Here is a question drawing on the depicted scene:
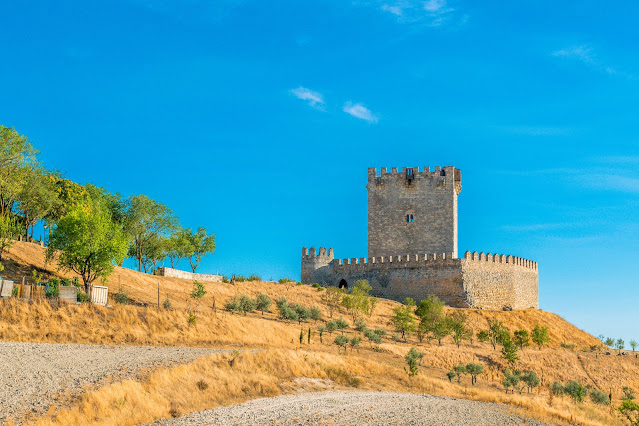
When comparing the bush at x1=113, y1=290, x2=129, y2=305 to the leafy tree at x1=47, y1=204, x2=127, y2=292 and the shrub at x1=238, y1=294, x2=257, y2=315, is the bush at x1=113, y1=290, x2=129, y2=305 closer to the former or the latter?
the leafy tree at x1=47, y1=204, x2=127, y2=292

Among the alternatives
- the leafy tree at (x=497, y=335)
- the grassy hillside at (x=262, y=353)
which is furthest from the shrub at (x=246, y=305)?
the leafy tree at (x=497, y=335)

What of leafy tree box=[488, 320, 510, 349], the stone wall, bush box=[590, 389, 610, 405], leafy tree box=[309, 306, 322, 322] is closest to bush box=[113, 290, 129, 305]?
leafy tree box=[309, 306, 322, 322]

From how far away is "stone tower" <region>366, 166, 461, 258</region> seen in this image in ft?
200

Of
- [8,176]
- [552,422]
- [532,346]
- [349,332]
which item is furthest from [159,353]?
[532,346]

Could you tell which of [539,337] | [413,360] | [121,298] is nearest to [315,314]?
[121,298]

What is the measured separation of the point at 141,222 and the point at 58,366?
138ft

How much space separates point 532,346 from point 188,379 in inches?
1407

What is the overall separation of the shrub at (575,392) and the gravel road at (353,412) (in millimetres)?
10653

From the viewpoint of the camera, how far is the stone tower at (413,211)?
61.0m

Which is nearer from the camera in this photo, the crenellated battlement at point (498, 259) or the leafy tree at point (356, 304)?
the leafy tree at point (356, 304)

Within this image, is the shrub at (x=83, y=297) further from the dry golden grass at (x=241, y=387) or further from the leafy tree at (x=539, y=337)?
the leafy tree at (x=539, y=337)

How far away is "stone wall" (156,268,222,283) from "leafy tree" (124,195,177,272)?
300 inches

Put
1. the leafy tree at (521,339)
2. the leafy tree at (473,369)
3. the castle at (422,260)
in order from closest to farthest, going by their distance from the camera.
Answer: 1. the leafy tree at (473,369)
2. the leafy tree at (521,339)
3. the castle at (422,260)

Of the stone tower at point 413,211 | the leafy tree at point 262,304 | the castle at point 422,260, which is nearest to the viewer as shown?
the leafy tree at point 262,304
